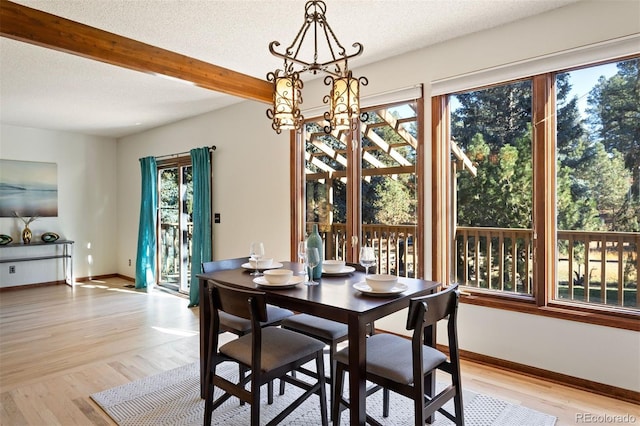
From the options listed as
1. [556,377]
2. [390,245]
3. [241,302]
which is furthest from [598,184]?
[241,302]

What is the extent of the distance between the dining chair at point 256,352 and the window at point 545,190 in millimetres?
1633

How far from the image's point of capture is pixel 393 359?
6.25 feet

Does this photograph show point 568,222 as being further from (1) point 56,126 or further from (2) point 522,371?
(1) point 56,126

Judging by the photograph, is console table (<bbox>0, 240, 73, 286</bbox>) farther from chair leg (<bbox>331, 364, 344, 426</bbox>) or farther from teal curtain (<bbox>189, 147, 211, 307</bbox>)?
chair leg (<bbox>331, 364, 344, 426</bbox>)

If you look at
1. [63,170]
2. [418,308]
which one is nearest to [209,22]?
[418,308]

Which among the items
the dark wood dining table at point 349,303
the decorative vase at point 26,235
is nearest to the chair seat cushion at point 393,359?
the dark wood dining table at point 349,303

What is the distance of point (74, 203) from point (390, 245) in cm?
580

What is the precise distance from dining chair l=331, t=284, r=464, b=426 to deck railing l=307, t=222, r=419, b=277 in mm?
1514

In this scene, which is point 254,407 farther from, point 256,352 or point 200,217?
point 200,217

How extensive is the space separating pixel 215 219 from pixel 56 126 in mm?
3229

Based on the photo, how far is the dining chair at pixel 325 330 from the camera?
238 cm

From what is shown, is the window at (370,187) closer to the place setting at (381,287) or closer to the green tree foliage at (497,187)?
the green tree foliage at (497,187)

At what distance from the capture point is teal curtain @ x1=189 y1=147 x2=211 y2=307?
5.16 metres

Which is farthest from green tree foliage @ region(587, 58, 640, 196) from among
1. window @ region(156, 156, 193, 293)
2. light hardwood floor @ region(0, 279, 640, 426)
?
window @ region(156, 156, 193, 293)
